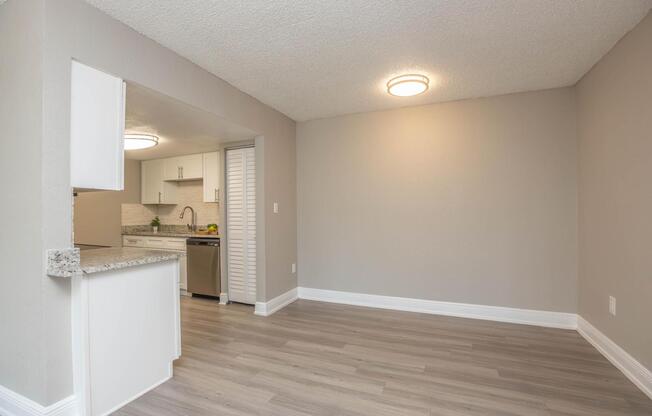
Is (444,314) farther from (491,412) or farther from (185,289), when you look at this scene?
(185,289)

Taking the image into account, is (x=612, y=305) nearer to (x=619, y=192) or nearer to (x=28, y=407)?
(x=619, y=192)

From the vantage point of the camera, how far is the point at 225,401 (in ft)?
6.59

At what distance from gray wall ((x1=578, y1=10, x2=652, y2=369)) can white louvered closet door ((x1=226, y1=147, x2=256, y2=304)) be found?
353 centimetres

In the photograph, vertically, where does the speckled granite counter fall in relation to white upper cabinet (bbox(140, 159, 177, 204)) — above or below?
below

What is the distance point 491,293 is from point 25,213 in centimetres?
402

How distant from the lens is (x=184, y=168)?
500cm

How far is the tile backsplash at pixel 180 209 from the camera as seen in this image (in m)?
5.34

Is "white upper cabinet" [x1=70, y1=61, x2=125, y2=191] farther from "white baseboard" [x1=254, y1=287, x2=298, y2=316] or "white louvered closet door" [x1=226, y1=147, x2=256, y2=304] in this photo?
"white baseboard" [x1=254, y1=287, x2=298, y2=316]

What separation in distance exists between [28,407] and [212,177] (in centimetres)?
336

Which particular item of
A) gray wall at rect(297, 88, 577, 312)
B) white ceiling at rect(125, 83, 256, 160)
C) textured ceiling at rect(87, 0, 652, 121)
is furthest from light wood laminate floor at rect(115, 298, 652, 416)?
textured ceiling at rect(87, 0, 652, 121)

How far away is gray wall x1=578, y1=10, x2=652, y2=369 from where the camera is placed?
6.88 ft

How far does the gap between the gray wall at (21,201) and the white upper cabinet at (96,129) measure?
0.55 feet

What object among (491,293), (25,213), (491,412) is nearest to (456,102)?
(491,293)

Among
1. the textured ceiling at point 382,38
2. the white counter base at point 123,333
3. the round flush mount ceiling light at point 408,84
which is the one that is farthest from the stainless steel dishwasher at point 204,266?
the round flush mount ceiling light at point 408,84
